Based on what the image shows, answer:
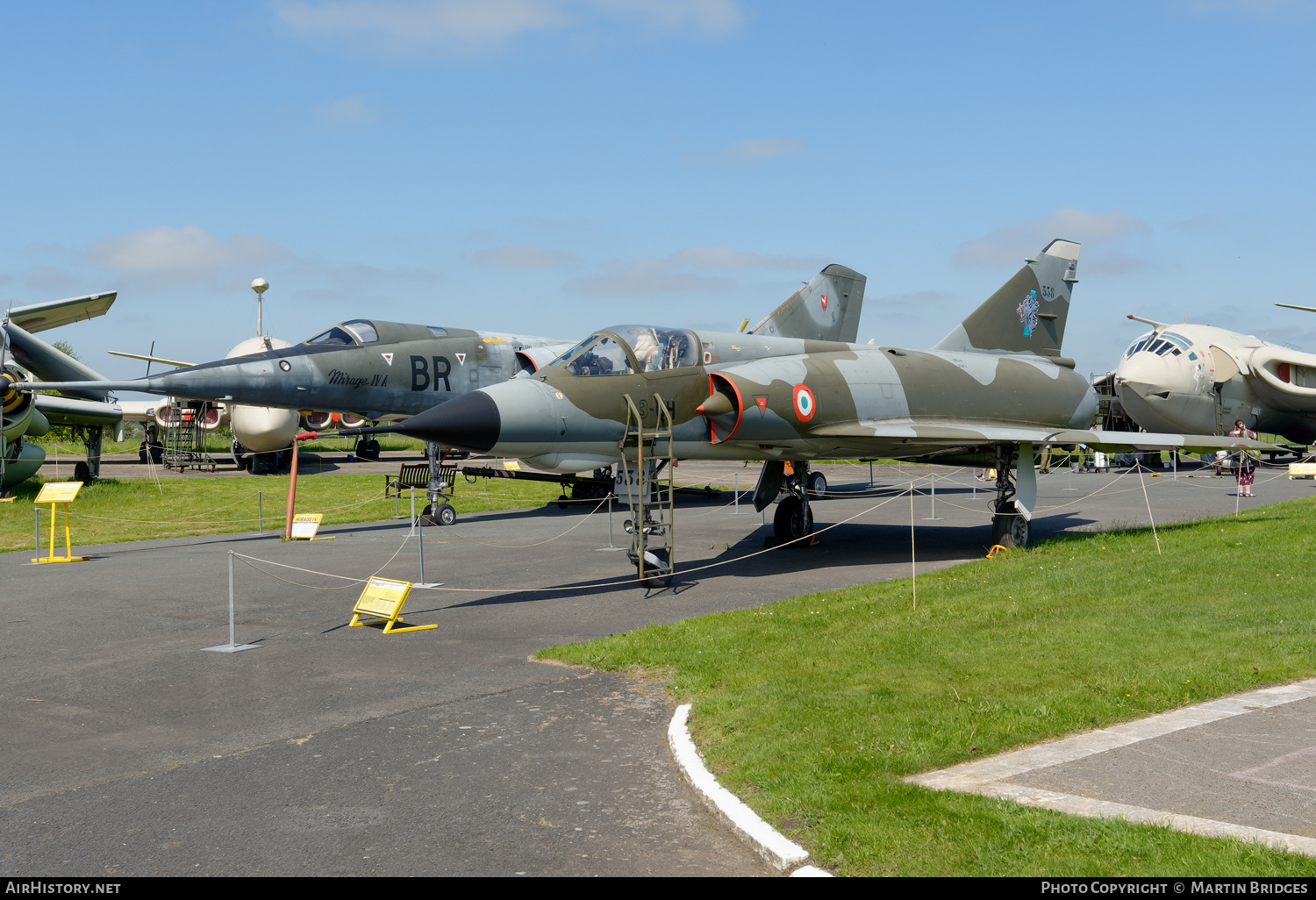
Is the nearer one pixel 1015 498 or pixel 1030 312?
pixel 1015 498

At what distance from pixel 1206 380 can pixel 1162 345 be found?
5.85ft

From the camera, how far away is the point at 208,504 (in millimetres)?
25734

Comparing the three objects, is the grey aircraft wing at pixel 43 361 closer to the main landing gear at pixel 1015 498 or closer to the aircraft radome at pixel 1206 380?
the main landing gear at pixel 1015 498

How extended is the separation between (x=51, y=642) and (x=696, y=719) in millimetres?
7014

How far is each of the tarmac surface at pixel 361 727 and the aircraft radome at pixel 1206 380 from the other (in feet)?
66.3

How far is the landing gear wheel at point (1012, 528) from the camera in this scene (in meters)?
14.6

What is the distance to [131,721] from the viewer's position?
703 centimetres

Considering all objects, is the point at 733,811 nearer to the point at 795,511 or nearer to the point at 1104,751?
the point at 1104,751

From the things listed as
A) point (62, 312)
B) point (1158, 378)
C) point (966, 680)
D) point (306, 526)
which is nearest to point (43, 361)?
point (62, 312)

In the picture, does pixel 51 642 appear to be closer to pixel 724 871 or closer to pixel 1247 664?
Answer: pixel 724 871

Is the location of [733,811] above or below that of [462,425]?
below

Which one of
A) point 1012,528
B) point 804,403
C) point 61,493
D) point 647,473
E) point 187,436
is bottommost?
point 1012,528

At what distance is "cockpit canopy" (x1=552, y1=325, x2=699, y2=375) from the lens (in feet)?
40.9

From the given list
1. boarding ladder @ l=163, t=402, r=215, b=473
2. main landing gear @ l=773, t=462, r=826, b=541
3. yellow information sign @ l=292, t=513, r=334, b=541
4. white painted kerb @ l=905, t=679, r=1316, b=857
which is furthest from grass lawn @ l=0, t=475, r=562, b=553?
white painted kerb @ l=905, t=679, r=1316, b=857
